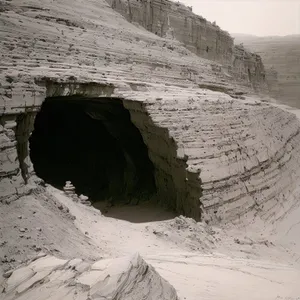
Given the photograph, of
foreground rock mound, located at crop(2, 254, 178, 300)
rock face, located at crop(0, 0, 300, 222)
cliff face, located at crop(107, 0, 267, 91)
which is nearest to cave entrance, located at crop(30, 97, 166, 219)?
rock face, located at crop(0, 0, 300, 222)

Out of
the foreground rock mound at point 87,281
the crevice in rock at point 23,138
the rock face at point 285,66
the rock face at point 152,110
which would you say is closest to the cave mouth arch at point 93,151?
the rock face at point 152,110

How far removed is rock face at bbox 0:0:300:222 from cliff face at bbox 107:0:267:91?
5708 mm

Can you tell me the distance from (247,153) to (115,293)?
7.42 meters

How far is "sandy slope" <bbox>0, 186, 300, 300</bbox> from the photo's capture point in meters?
4.89

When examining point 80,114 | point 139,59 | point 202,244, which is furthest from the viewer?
point 80,114

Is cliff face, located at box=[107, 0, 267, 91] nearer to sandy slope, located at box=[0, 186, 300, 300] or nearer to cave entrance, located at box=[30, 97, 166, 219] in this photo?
cave entrance, located at box=[30, 97, 166, 219]

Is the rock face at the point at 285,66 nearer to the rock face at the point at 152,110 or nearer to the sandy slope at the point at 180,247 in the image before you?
the rock face at the point at 152,110

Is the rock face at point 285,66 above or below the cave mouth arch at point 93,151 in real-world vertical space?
above

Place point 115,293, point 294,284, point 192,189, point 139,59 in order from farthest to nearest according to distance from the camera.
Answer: point 139,59 < point 192,189 < point 294,284 < point 115,293

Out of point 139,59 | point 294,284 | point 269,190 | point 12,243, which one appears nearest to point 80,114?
point 139,59

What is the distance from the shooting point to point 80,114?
13.6 metres

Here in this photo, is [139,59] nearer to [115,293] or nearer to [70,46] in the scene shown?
[70,46]

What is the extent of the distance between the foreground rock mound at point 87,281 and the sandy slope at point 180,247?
513 mm

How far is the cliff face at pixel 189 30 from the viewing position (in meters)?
17.4
